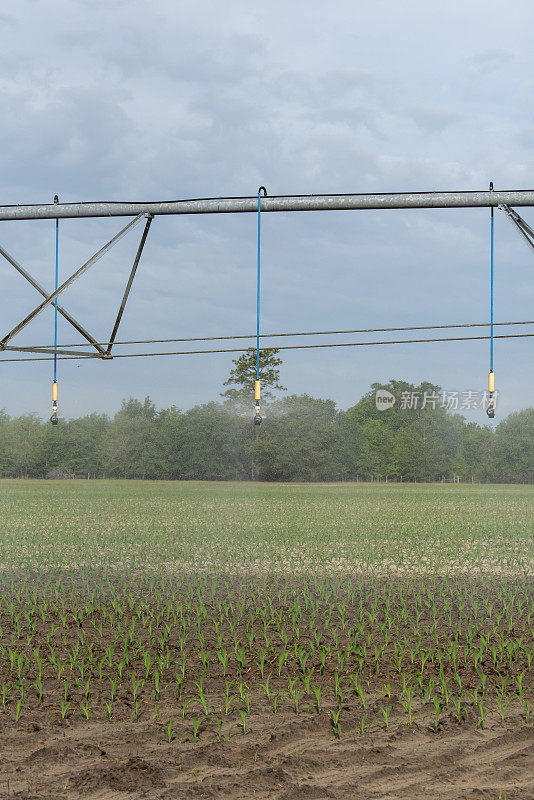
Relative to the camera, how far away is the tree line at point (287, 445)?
1788 inches

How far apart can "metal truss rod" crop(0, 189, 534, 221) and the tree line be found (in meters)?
35.4

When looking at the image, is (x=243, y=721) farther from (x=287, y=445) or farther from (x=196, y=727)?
(x=287, y=445)

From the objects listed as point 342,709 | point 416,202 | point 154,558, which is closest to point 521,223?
point 416,202

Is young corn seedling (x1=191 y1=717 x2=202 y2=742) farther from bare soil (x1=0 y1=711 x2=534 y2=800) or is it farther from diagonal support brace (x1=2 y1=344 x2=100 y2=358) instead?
diagonal support brace (x1=2 y1=344 x2=100 y2=358)

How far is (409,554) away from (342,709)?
9.54 meters

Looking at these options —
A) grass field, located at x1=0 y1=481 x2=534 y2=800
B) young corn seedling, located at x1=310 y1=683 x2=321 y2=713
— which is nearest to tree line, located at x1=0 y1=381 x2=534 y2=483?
grass field, located at x1=0 y1=481 x2=534 y2=800

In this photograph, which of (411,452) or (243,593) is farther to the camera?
(411,452)

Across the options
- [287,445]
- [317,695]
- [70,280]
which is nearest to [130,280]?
[70,280]

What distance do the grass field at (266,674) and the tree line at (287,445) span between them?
30448 millimetres

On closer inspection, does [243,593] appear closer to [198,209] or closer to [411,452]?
[198,209]

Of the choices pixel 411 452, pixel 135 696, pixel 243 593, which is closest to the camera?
pixel 135 696

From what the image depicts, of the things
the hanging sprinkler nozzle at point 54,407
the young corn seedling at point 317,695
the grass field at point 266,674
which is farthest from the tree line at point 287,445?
the young corn seedling at point 317,695

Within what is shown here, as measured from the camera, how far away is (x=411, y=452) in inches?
2000

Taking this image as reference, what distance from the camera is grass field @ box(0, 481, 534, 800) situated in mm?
4668
